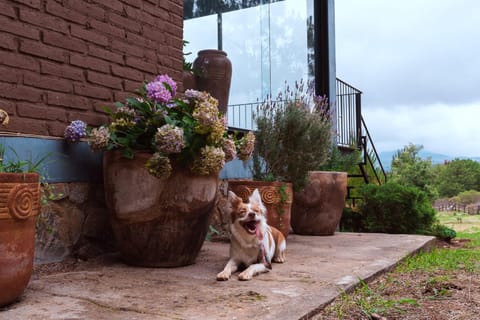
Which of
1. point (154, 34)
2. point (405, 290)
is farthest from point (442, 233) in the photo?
point (154, 34)

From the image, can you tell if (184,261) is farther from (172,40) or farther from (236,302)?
(172,40)

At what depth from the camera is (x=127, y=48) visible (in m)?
3.73

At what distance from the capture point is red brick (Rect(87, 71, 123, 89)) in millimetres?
3430

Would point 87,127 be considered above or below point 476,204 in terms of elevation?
above

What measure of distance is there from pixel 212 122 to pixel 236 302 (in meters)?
1.17

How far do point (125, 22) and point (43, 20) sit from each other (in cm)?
75

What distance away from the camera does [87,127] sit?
3.34m

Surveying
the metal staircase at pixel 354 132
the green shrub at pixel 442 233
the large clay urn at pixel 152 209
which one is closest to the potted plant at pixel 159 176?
the large clay urn at pixel 152 209

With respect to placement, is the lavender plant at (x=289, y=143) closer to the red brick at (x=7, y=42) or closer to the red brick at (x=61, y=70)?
the red brick at (x=61, y=70)

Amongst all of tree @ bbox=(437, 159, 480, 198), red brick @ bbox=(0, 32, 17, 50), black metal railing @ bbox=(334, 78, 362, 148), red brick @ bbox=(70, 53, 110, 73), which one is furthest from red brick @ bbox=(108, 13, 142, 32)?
tree @ bbox=(437, 159, 480, 198)

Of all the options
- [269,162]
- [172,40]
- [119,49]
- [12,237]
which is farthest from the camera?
[269,162]

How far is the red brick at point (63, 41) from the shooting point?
10.3 ft

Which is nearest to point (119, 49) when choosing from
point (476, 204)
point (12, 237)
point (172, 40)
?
point (172, 40)

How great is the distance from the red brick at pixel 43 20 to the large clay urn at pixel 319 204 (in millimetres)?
2871
